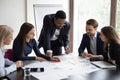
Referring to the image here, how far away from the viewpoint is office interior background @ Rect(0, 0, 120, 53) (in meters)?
3.95

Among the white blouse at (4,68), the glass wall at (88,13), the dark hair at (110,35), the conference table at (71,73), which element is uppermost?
the glass wall at (88,13)

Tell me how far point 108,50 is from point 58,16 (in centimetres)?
85

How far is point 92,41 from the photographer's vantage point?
3055 mm

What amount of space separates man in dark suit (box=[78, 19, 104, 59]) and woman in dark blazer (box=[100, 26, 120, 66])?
0.32m

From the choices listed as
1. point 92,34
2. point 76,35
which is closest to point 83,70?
point 92,34

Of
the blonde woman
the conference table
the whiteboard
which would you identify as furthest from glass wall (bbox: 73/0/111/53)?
the blonde woman

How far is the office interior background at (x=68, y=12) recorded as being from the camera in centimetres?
395

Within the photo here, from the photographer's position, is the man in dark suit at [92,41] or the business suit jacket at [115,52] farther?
the man in dark suit at [92,41]

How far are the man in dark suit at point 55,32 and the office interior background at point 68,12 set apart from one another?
2.72 ft

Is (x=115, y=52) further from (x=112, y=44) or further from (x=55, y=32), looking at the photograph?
(x=55, y=32)

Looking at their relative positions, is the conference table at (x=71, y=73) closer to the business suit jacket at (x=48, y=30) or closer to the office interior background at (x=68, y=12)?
the business suit jacket at (x=48, y=30)

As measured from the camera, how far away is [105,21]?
414cm

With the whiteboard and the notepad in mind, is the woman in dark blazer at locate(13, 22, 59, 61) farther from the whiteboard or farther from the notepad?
the whiteboard

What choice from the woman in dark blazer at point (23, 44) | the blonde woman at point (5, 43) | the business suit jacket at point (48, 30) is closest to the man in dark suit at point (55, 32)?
the business suit jacket at point (48, 30)
